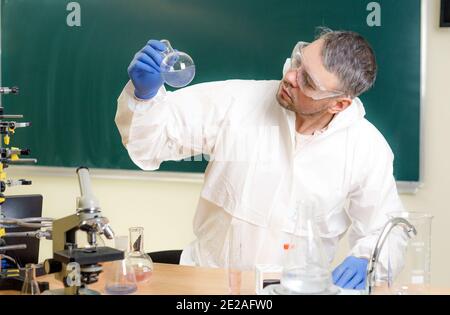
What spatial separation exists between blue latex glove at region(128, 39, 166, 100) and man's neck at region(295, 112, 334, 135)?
574 mm

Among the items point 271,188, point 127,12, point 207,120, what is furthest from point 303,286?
point 127,12

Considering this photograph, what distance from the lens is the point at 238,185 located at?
84.3 inches

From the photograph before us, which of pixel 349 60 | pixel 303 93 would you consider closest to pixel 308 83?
pixel 303 93

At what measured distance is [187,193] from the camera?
319 cm

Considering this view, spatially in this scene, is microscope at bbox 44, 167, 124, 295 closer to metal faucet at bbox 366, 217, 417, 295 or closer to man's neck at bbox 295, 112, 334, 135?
metal faucet at bbox 366, 217, 417, 295

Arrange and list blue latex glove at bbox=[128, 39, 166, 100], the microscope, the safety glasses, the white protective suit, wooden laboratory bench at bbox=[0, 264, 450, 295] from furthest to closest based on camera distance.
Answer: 1. the white protective suit
2. the safety glasses
3. blue latex glove at bbox=[128, 39, 166, 100]
4. wooden laboratory bench at bbox=[0, 264, 450, 295]
5. the microscope

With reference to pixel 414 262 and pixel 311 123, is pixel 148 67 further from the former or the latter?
pixel 414 262

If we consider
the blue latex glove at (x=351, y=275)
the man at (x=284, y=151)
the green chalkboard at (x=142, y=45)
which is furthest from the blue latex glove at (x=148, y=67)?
the green chalkboard at (x=142, y=45)

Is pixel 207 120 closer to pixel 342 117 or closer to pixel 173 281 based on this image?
pixel 342 117

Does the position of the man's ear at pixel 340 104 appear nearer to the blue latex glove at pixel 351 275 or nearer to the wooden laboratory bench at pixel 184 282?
the blue latex glove at pixel 351 275

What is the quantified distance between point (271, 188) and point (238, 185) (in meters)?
0.12

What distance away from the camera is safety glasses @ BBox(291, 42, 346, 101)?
1973mm

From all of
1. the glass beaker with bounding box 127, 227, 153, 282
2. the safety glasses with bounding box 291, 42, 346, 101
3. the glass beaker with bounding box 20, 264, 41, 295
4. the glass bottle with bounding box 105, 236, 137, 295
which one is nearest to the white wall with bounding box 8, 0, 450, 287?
the safety glasses with bounding box 291, 42, 346, 101
